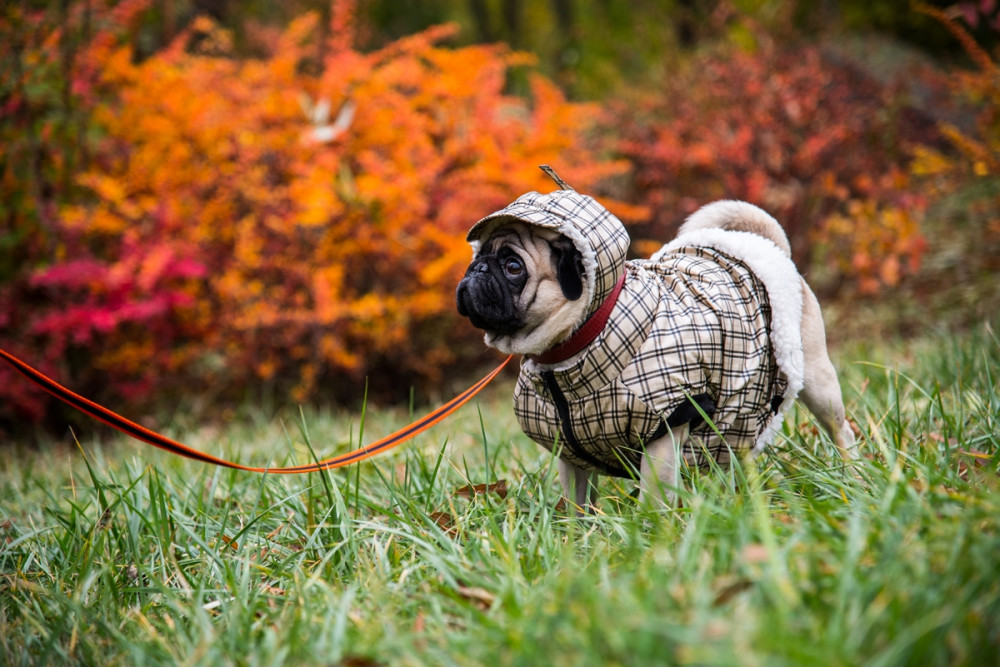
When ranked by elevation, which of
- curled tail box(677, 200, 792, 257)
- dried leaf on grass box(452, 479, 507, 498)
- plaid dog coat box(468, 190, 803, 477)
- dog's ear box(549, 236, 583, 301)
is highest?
curled tail box(677, 200, 792, 257)

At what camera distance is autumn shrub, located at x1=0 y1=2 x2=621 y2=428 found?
17.9 feet

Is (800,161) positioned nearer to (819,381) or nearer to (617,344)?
(819,381)

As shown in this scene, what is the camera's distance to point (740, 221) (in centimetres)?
294

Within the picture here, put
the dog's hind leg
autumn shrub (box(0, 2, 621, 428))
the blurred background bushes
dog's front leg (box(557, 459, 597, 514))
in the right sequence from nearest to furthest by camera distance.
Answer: dog's front leg (box(557, 459, 597, 514)) → the dog's hind leg → the blurred background bushes → autumn shrub (box(0, 2, 621, 428))

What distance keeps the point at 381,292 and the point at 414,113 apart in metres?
1.78

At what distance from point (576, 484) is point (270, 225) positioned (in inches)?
166

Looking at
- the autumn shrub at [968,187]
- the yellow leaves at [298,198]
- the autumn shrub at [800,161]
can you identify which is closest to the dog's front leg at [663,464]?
the autumn shrub at [968,187]

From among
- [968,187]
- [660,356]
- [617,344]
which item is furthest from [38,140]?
[968,187]

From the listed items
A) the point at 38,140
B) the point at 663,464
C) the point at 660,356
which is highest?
the point at 38,140

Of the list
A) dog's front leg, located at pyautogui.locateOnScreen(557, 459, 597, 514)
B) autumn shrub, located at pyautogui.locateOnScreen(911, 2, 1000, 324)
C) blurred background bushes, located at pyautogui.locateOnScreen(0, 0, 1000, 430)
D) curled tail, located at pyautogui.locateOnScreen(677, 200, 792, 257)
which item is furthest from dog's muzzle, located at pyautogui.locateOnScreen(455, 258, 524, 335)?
blurred background bushes, located at pyautogui.locateOnScreen(0, 0, 1000, 430)

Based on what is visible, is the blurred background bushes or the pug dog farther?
the blurred background bushes

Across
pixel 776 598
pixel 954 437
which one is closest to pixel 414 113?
pixel 954 437

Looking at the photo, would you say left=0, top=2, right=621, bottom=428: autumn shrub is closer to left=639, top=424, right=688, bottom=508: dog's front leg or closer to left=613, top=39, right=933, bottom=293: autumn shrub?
left=613, top=39, right=933, bottom=293: autumn shrub

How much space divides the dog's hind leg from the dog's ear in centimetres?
107
